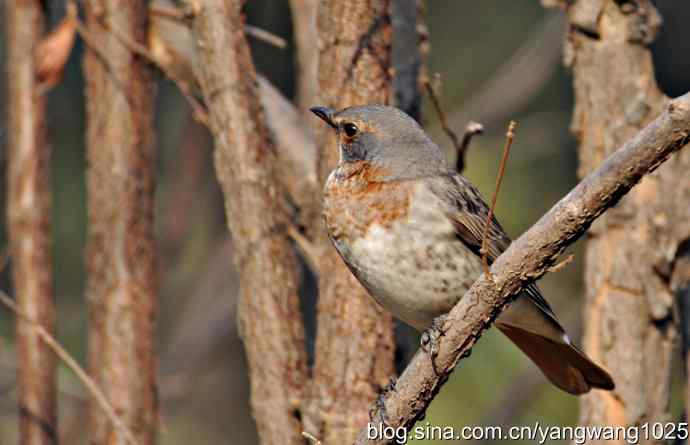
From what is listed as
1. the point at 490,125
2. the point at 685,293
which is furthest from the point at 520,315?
the point at 490,125

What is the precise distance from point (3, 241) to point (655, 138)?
5.00m

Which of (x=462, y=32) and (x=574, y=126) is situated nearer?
(x=574, y=126)

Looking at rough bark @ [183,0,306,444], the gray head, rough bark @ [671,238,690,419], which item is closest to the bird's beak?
the gray head

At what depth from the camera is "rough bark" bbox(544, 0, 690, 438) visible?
12.1ft

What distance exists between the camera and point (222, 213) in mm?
6324

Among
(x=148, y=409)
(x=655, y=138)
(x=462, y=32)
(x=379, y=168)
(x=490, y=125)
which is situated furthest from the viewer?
(x=462, y=32)

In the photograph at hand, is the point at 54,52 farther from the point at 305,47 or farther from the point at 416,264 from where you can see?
the point at 416,264

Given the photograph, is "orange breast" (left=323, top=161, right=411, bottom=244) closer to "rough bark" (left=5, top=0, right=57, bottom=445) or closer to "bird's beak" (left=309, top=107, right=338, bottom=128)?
"bird's beak" (left=309, top=107, right=338, bottom=128)

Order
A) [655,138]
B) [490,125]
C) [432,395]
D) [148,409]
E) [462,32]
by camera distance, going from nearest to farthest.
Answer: [655,138], [432,395], [148,409], [490,125], [462,32]

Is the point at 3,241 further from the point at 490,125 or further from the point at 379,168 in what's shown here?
the point at 379,168

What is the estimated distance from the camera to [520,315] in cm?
347

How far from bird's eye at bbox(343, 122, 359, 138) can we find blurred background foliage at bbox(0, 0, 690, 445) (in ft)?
6.47

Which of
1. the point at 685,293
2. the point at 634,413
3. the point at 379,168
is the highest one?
the point at 379,168

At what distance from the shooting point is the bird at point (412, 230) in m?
3.22
